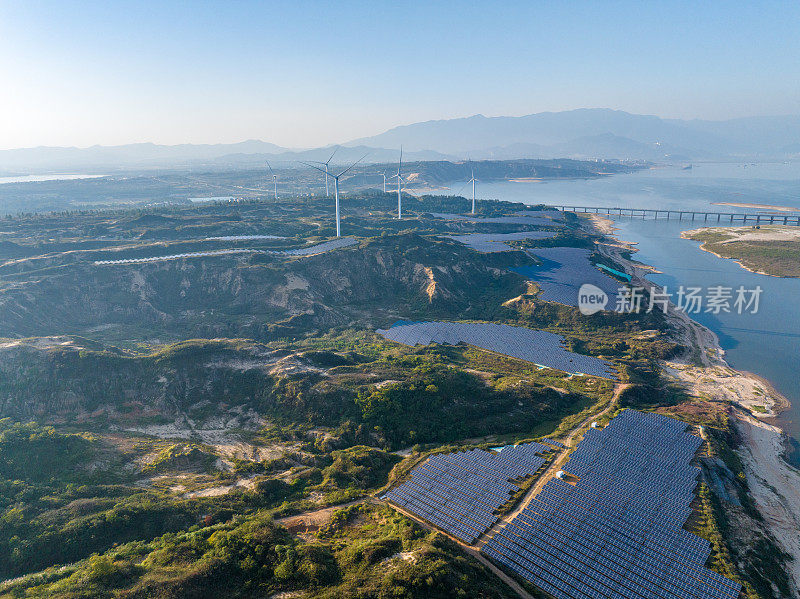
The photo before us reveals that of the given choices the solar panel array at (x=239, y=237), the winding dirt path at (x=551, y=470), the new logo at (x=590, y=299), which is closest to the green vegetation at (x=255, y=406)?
the winding dirt path at (x=551, y=470)

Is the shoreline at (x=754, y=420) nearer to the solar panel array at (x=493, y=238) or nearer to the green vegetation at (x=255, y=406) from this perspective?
the green vegetation at (x=255, y=406)

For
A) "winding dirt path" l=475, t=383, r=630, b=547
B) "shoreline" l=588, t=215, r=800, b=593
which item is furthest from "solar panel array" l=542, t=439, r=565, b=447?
"shoreline" l=588, t=215, r=800, b=593

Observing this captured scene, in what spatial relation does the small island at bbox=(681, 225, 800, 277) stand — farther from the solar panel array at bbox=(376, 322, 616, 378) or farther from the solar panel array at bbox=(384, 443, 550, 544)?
the solar panel array at bbox=(384, 443, 550, 544)

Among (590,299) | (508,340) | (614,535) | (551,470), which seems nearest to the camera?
(614,535)

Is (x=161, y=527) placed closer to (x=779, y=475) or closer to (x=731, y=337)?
(x=779, y=475)

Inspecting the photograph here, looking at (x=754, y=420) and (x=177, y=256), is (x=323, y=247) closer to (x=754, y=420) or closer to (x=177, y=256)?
(x=177, y=256)

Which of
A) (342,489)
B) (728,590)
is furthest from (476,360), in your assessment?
(728,590)

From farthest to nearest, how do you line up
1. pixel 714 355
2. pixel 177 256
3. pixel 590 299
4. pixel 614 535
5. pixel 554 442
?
1. pixel 177 256
2. pixel 590 299
3. pixel 714 355
4. pixel 554 442
5. pixel 614 535

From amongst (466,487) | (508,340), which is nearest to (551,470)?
(466,487)
